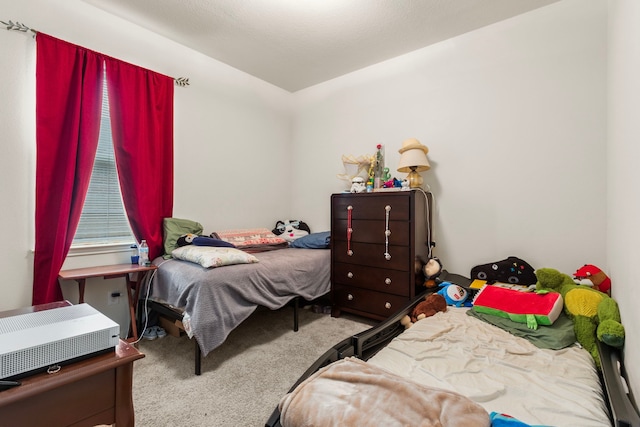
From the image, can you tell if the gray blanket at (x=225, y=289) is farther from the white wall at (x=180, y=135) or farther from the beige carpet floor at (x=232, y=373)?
the white wall at (x=180, y=135)

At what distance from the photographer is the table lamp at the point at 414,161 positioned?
2.63 m

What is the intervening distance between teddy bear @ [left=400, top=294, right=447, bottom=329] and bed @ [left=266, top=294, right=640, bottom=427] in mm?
252

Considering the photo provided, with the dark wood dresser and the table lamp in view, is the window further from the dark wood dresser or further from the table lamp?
the table lamp

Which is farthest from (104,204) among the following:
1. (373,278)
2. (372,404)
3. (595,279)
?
(595,279)

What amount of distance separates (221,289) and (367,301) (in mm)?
1337

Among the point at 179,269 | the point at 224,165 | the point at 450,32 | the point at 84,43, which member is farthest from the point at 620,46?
the point at 84,43

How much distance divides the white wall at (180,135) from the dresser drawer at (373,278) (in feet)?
4.22

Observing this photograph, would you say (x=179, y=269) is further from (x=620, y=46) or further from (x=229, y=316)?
(x=620, y=46)

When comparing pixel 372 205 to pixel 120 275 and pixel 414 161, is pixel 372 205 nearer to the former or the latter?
pixel 414 161

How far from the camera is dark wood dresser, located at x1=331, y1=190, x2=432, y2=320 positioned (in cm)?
246

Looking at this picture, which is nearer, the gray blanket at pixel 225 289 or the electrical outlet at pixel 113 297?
the gray blanket at pixel 225 289

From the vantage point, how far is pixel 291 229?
357 centimetres

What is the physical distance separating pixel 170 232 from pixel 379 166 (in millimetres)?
2134

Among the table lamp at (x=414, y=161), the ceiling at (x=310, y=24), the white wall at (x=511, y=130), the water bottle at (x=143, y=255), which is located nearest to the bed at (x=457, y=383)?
the white wall at (x=511, y=130)
